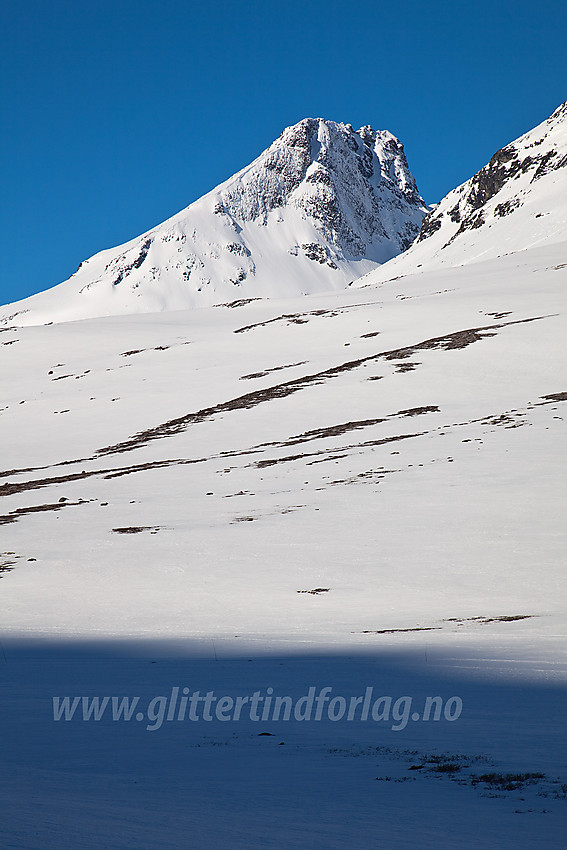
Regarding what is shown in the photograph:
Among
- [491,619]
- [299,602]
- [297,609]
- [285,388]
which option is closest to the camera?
[491,619]

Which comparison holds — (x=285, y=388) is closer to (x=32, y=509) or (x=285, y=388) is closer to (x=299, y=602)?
(x=32, y=509)

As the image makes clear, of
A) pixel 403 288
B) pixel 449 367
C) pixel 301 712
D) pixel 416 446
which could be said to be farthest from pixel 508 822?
pixel 403 288

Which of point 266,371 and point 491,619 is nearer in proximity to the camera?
point 491,619

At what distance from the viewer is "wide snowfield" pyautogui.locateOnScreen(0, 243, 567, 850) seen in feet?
14.7

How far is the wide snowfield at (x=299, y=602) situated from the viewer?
4473 mm

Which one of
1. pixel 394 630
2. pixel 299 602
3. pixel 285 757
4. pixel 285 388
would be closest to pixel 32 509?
pixel 299 602

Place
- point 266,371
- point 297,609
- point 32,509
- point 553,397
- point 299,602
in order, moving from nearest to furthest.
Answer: point 297,609
point 299,602
point 32,509
point 553,397
point 266,371

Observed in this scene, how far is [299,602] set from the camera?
14.0 metres

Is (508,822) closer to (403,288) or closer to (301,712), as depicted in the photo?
(301,712)

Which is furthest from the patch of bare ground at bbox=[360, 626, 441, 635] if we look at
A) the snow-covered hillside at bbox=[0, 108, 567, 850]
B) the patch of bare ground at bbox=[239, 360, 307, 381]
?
the patch of bare ground at bbox=[239, 360, 307, 381]

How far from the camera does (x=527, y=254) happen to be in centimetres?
10919

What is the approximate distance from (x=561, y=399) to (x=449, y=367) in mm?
11980

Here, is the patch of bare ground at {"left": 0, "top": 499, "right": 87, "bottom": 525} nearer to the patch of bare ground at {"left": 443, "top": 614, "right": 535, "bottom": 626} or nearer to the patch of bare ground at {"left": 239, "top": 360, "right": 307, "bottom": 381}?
the patch of bare ground at {"left": 443, "top": 614, "right": 535, "bottom": 626}

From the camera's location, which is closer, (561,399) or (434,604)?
(434,604)
